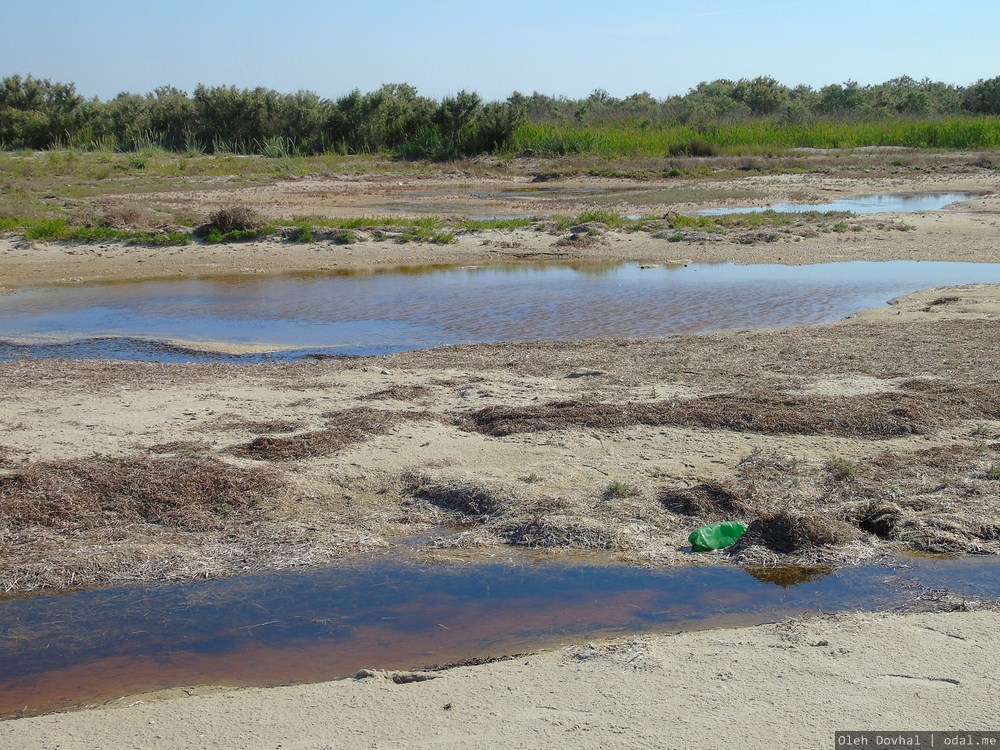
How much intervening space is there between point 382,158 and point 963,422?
136 ft

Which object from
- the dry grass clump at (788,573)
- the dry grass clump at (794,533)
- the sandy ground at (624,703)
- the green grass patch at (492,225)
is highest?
the green grass patch at (492,225)

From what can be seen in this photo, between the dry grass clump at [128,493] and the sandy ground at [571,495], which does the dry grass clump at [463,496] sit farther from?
the dry grass clump at [128,493]

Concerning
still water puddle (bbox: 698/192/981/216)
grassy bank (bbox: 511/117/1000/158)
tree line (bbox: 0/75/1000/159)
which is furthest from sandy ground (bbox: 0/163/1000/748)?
tree line (bbox: 0/75/1000/159)

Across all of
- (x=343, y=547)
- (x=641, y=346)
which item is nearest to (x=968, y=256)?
(x=641, y=346)

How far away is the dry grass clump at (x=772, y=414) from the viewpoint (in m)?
8.26

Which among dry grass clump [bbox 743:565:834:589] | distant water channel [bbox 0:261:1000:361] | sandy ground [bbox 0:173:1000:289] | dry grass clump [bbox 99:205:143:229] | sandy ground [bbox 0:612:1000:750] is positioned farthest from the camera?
dry grass clump [bbox 99:205:143:229]

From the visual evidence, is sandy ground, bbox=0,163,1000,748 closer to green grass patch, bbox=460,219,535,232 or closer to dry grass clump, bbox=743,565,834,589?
dry grass clump, bbox=743,565,834,589

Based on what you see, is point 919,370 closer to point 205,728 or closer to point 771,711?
point 771,711

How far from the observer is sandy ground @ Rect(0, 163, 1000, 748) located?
4.39 meters

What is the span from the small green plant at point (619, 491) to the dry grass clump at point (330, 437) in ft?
7.04

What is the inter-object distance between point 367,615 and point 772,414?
167 inches

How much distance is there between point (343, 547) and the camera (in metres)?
6.54

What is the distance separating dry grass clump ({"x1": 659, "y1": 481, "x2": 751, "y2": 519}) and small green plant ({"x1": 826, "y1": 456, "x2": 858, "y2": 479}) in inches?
33.2

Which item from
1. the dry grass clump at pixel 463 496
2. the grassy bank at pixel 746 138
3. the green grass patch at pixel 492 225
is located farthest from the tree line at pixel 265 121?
the dry grass clump at pixel 463 496
